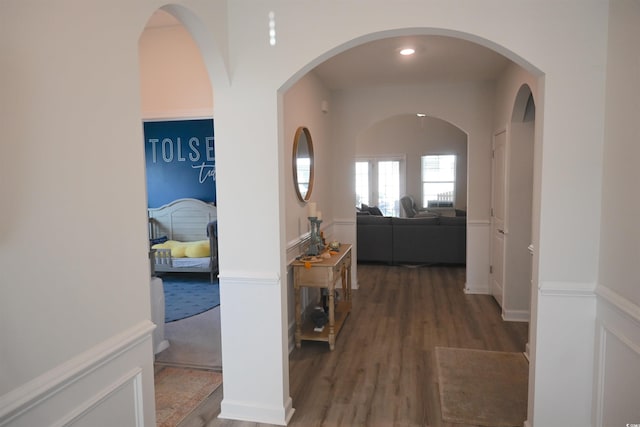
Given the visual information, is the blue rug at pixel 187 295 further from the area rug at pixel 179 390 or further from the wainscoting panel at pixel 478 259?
the wainscoting panel at pixel 478 259

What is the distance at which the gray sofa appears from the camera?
661cm

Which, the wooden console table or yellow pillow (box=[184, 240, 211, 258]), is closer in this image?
the wooden console table

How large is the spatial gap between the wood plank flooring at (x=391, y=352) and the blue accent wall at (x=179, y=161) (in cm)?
301

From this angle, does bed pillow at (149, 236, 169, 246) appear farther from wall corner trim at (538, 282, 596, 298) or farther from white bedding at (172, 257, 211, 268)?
wall corner trim at (538, 282, 596, 298)

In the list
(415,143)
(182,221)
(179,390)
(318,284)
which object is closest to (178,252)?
(182,221)

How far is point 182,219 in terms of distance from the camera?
6.78m

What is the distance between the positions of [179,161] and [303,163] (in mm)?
3463

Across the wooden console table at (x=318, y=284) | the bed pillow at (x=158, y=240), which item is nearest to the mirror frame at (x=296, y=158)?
the wooden console table at (x=318, y=284)

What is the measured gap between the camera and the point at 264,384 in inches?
101

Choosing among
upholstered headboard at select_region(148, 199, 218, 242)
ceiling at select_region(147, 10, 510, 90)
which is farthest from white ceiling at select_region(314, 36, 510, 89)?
upholstered headboard at select_region(148, 199, 218, 242)

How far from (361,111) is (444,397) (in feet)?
12.1

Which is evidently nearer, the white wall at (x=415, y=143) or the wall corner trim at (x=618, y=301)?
the wall corner trim at (x=618, y=301)

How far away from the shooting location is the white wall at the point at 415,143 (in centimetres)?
1001

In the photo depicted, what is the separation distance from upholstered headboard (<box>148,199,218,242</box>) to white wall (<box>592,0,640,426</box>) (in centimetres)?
542
